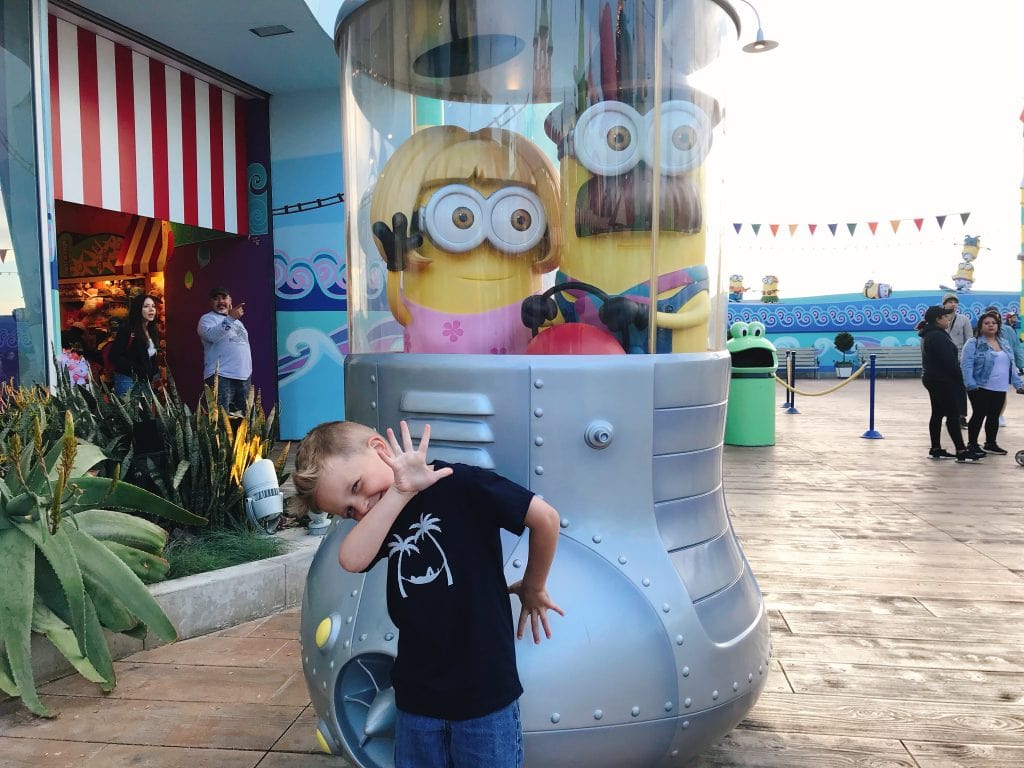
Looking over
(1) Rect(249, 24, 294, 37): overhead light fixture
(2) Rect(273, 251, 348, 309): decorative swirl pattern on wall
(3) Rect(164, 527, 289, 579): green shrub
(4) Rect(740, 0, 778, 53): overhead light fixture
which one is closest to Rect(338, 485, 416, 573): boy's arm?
(4) Rect(740, 0, 778, 53): overhead light fixture

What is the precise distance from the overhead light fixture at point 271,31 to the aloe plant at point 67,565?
4.55 m

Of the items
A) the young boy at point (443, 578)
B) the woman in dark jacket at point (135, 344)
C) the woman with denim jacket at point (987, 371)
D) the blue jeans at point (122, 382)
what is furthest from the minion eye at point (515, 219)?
the woman with denim jacket at point (987, 371)

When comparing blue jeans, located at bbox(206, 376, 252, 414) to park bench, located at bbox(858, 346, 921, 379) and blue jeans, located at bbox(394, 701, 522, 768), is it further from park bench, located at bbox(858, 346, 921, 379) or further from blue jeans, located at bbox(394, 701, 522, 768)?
park bench, located at bbox(858, 346, 921, 379)

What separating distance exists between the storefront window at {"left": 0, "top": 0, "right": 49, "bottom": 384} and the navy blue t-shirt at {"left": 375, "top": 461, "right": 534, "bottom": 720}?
4949 millimetres

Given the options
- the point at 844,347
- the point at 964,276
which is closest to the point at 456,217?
the point at 844,347

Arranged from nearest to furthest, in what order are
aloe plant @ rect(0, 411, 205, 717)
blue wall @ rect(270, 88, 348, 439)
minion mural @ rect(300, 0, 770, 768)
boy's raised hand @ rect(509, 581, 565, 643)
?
boy's raised hand @ rect(509, 581, 565, 643) → minion mural @ rect(300, 0, 770, 768) → aloe plant @ rect(0, 411, 205, 717) → blue wall @ rect(270, 88, 348, 439)

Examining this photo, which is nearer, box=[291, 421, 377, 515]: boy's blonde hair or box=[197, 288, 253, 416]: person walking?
box=[291, 421, 377, 515]: boy's blonde hair

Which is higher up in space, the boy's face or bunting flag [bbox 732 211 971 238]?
bunting flag [bbox 732 211 971 238]

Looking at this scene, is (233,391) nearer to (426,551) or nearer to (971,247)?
(426,551)

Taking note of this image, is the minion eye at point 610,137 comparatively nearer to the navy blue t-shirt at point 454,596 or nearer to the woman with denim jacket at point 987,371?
the navy blue t-shirt at point 454,596

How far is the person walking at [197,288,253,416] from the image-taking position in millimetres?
6855

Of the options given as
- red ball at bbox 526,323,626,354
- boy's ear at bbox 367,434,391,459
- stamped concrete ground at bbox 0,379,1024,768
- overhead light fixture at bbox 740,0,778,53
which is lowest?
stamped concrete ground at bbox 0,379,1024,768

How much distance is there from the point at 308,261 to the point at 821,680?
6.62m

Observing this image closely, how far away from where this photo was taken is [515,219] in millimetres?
2047
